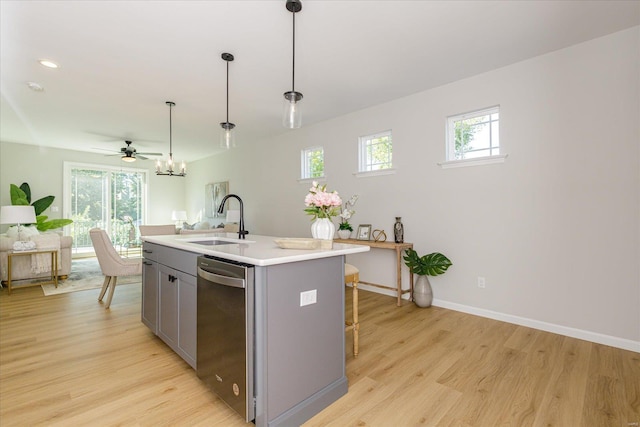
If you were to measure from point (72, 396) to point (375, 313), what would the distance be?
A: 2.61m

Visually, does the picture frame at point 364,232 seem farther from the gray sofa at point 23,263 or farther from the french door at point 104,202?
the french door at point 104,202

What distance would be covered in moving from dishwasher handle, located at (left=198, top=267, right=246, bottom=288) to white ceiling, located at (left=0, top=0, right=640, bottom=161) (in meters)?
1.92

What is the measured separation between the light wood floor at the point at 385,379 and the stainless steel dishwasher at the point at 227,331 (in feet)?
0.59

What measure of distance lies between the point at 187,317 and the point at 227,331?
65 centimetres

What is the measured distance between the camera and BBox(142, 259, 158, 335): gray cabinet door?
2578 mm

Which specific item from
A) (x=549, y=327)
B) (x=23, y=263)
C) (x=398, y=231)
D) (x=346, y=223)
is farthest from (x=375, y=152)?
(x=23, y=263)

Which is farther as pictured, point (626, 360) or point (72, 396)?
point (626, 360)

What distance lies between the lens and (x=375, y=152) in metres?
4.36

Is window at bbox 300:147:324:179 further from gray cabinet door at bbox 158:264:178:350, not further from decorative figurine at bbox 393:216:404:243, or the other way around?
gray cabinet door at bbox 158:264:178:350

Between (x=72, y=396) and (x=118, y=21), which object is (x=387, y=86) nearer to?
(x=118, y=21)

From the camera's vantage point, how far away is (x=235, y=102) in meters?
4.20

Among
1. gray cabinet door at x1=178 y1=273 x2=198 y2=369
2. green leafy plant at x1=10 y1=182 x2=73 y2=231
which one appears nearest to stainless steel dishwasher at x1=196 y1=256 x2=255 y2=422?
gray cabinet door at x1=178 y1=273 x2=198 y2=369

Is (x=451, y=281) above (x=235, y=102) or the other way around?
the other way around

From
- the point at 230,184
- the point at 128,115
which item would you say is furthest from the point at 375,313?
the point at 230,184
